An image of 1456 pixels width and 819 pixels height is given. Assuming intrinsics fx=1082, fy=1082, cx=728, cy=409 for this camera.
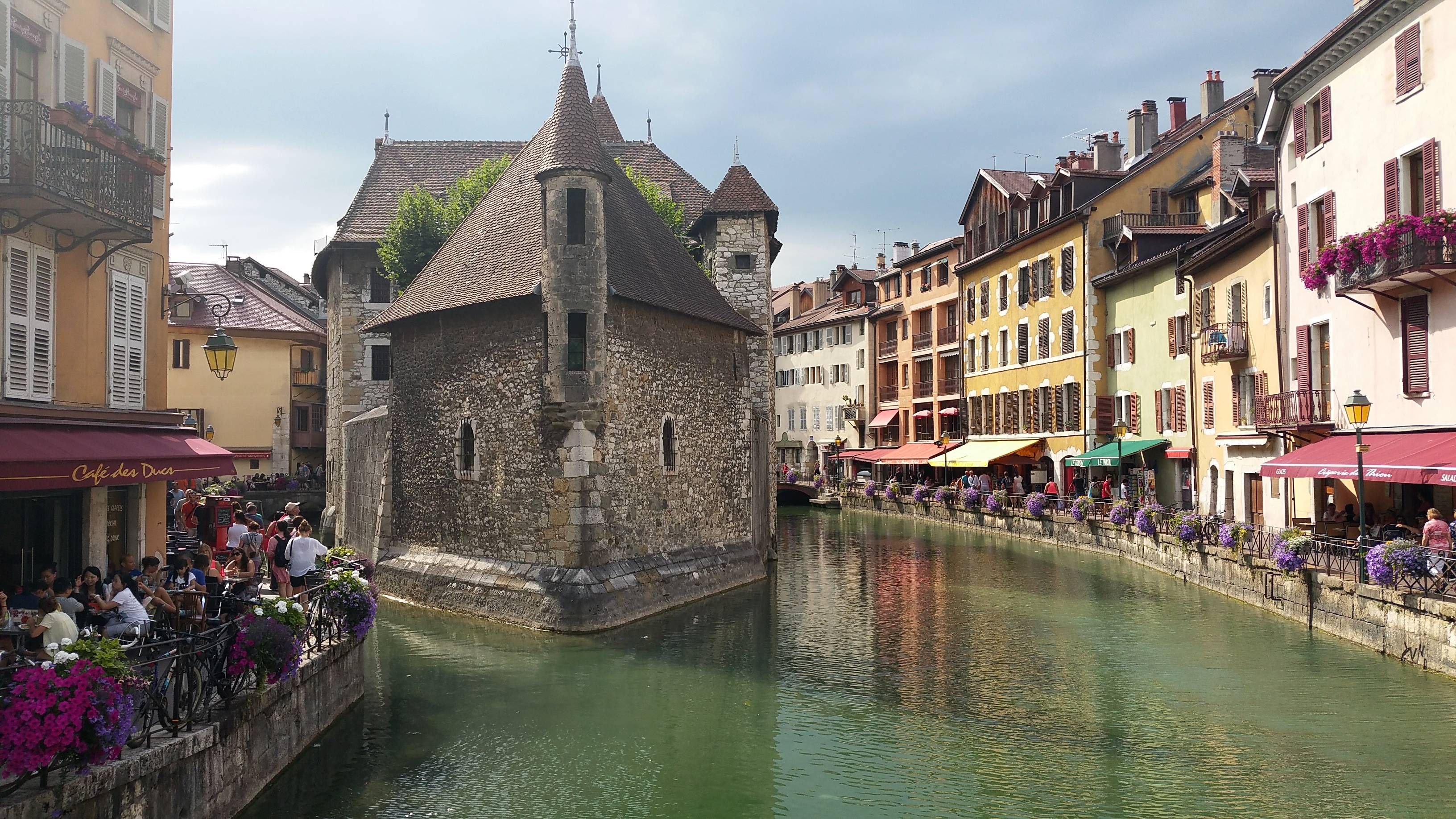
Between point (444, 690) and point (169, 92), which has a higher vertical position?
point (169, 92)

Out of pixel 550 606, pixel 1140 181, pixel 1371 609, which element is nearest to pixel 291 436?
pixel 550 606

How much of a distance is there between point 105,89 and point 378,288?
883 inches

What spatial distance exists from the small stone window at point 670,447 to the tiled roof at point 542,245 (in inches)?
97.0

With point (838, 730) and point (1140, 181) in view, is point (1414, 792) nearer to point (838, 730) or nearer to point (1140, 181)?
point (838, 730)

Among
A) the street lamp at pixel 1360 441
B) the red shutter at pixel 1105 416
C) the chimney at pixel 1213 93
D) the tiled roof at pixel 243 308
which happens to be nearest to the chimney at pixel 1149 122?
the chimney at pixel 1213 93

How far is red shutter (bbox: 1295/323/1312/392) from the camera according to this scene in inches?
926

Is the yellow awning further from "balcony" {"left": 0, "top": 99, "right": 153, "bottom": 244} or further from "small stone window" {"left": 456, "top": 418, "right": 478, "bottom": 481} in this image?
"balcony" {"left": 0, "top": 99, "right": 153, "bottom": 244}

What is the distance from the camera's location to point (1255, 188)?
27.1 meters

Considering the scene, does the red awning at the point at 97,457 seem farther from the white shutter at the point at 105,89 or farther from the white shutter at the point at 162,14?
the white shutter at the point at 162,14

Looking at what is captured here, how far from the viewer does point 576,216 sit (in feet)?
68.3

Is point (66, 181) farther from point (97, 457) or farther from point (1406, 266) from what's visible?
point (1406, 266)

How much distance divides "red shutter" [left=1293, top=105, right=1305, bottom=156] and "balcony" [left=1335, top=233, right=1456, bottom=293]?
4.94 metres

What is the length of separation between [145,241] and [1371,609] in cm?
1863

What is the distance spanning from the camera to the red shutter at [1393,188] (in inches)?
770
